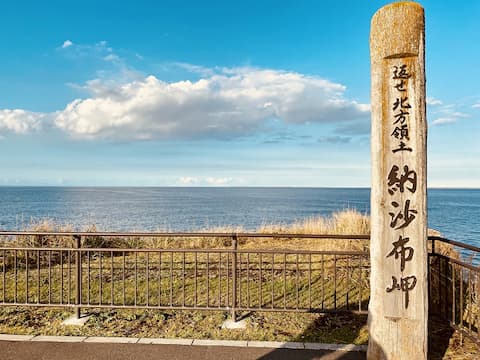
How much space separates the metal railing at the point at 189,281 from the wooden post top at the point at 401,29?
228 centimetres

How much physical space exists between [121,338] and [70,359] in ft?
1.98

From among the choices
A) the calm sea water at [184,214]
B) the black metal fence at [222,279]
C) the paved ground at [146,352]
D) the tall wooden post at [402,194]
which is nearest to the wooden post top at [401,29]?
the tall wooden post at [402,194]

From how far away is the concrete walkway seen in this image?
3.57 metres

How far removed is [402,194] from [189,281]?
15.8 ft

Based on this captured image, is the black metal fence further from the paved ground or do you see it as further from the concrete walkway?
the paved ground

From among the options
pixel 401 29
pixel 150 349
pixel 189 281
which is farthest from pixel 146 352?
pixel 401 29

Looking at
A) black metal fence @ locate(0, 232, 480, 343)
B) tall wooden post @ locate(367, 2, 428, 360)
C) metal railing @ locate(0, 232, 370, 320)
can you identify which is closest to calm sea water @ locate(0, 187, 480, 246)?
black metal fence @ locate(0, 232, 480, 343)

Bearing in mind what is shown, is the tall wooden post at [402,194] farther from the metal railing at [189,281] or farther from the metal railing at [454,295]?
the metal railing at [189,281]

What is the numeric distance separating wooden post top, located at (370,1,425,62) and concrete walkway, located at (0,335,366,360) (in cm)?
326

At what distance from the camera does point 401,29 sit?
3.36 meters

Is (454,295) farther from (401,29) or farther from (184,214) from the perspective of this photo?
(184,214)

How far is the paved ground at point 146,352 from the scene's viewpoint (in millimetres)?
3559

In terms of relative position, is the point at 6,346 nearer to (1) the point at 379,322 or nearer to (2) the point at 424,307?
(1) the point at 379,322

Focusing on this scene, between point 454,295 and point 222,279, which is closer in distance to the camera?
point 454,295
